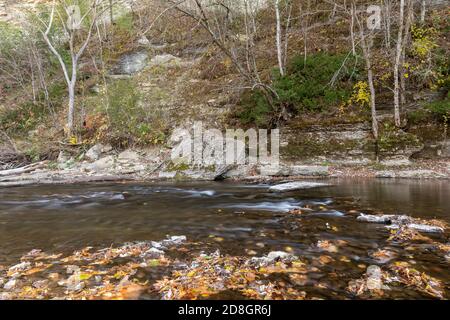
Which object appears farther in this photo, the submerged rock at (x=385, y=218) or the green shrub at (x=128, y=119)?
the green shrub at (x=128, y=119)

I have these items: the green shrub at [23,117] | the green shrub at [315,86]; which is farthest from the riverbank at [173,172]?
the green shrub at [23,117]

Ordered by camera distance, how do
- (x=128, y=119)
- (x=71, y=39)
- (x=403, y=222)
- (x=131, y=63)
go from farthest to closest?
(x=131, y=63) → (x=71, y=39) → (x=128, y=119) → (x=403, y=222)

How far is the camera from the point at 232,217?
252 inches

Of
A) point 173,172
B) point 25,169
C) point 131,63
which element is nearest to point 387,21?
point 173,172

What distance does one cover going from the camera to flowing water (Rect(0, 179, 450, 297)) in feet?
14.9

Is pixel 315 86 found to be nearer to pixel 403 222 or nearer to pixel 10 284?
pixel 403 222

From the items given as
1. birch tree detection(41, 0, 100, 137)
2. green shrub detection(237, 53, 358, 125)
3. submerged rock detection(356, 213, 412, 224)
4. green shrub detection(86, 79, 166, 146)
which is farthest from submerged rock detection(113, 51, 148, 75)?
submerged rock detection(356, 213, 412, 224)

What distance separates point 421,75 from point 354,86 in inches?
96.9

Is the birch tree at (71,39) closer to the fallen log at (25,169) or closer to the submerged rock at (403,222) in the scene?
the fallen log at (25,169)

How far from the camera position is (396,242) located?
4.52 metres

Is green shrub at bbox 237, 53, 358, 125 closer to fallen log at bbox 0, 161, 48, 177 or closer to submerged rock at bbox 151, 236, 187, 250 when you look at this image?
submerged rock at bbox 151, 236, 187, 250

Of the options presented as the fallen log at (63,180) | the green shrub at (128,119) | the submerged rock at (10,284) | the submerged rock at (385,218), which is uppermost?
the green shrub at (128,119)

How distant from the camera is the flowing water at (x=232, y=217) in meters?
4.55
